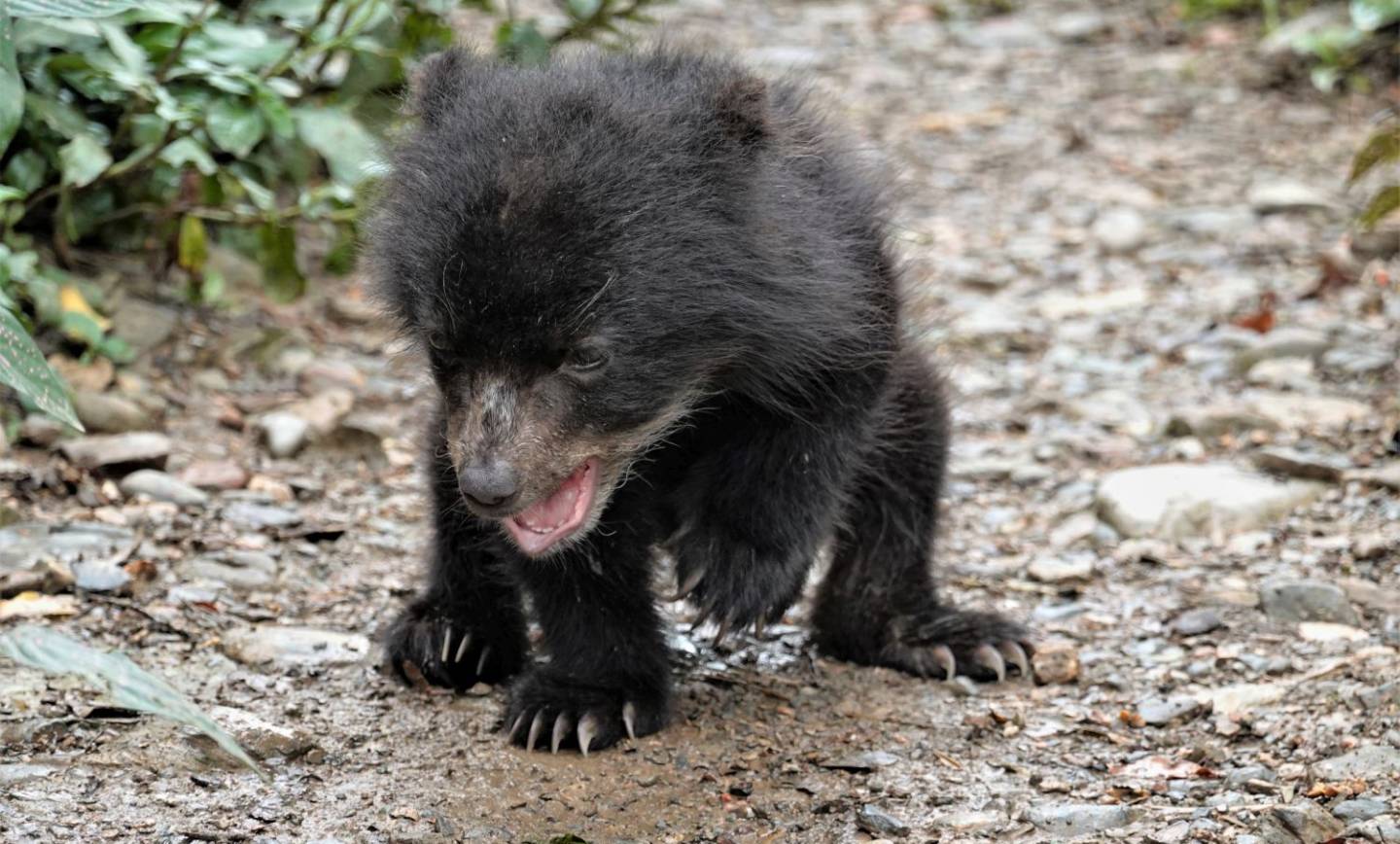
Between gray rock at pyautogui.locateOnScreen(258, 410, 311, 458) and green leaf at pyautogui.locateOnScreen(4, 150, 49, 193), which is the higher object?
green leaf at pyautogui.locateOnScreen(4, 150, 49, 193)

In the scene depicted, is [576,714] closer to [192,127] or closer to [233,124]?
[233,124]

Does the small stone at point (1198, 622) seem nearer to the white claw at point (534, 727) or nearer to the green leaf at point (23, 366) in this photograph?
the white claw at point (534, 727)

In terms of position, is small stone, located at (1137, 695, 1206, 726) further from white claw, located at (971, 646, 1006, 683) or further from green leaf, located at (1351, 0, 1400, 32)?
green leaf, located at (1351, 0, 1400, 32)

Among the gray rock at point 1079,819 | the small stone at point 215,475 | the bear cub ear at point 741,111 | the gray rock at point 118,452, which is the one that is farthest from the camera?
the small stone at point 215,475

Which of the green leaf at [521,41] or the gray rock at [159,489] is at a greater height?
the green leaf at [521,41]

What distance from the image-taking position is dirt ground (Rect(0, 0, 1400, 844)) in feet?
14.1

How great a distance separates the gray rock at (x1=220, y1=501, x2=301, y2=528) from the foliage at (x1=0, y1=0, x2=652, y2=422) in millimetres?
968

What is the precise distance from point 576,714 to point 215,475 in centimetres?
226

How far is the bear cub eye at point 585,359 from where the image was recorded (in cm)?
412

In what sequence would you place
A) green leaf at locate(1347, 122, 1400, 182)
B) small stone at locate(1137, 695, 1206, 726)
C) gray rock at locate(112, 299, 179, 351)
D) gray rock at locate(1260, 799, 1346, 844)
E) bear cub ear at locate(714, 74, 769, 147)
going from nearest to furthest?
gray rock at locate(1260, 799, 1346, 844) < bear cub ear at locate(714, 74, 769, 147) < small stone at locate(1137, 695, 1206, 726) < green leaf at locate(1347, 122, 1400, 182) < gray rock at locate(112, 299, 179, 351)

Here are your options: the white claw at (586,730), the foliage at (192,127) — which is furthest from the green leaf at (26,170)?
the white claw at (586,730)

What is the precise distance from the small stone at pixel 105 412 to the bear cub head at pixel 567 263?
2.31 metres

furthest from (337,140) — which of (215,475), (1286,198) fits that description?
(1286,198)

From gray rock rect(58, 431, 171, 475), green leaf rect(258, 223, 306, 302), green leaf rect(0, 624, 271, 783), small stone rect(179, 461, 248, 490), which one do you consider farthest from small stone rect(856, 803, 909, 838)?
green leaf rect(258, 223, 306, 302)
